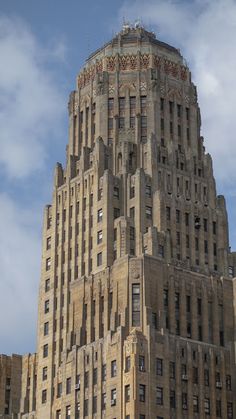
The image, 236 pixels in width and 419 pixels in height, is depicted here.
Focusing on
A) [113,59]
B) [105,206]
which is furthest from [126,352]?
[113,59]

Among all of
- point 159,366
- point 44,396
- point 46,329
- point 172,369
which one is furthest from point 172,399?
point 46,329

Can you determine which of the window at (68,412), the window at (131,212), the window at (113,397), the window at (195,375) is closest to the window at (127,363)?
the window at (113,397)

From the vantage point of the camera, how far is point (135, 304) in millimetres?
129250

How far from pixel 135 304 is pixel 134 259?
5.98m

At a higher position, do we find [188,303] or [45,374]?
[188,303]

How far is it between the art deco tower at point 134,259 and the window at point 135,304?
0.42 feet

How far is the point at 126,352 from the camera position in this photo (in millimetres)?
123750

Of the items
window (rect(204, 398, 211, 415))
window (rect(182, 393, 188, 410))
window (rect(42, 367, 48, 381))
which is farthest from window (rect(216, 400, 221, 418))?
window (rect(42, 367, 48, 381))

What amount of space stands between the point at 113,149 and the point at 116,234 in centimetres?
1612

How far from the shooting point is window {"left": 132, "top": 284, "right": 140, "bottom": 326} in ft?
420

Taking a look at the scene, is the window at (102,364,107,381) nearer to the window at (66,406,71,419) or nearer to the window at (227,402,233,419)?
the window at (66,406,71,419)

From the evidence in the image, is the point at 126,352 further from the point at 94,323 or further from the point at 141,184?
the point at 141,184

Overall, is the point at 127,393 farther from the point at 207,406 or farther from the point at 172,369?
the point at 207,406

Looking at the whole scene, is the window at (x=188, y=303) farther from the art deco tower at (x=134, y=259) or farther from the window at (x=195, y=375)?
the window at (x=195, y=375)
